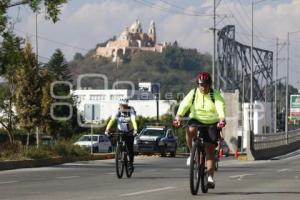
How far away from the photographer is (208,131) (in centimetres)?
1247

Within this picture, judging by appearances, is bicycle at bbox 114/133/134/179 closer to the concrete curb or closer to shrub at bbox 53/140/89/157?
the concrete curb

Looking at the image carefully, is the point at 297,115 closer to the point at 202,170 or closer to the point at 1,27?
the point at 1,27

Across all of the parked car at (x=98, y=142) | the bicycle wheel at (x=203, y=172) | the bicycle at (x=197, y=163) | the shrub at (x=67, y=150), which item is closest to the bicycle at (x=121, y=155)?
the bicycle wheel at (x=203, y=172)

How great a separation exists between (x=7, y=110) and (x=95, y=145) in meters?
6.40

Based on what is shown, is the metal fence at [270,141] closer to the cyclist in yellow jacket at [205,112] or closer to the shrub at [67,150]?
the shrub at [67,150]

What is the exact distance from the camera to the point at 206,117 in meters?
12.5

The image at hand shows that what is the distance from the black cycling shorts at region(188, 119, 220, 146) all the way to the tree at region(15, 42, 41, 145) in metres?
38.6

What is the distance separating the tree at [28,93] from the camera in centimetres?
5059

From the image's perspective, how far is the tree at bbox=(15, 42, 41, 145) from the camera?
50.6 meters

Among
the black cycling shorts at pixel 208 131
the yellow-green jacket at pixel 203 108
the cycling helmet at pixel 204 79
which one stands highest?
the cycling helmet at pixel 204 79

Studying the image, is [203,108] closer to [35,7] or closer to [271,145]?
[35,7]

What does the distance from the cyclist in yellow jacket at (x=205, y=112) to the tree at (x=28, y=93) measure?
38.4 metres

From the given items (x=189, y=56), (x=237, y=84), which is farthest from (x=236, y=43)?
(x=189, y=56)

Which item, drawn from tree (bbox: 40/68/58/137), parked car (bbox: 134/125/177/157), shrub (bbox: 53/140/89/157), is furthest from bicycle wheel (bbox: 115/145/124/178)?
tree (bbox: 40/68/58/137)
